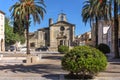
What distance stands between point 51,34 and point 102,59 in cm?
9204

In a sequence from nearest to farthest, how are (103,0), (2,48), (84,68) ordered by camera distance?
(84,68)
(103,0)
(2,48)

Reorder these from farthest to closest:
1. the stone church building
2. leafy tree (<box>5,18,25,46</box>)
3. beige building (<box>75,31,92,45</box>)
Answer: beige building (<box>75,31,92,45</box>), the stone church building, leafy tree (<box>5,18,25,46</box>)

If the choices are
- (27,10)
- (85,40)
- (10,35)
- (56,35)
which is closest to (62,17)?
(56,35)

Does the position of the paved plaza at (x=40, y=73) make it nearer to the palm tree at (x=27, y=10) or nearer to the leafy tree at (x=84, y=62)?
the leafy tree at (x=84, y=62)

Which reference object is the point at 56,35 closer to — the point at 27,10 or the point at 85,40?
the point at 85,40

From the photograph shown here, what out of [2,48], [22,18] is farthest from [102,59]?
[2,48]

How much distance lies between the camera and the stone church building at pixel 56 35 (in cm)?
10812

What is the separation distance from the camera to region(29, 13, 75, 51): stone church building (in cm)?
10812

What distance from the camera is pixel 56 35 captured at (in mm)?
109438

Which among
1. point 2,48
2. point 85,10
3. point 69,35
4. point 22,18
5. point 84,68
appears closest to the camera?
point 84,68

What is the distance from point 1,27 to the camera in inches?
3548

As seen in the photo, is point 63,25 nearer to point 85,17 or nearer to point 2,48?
point 2,48

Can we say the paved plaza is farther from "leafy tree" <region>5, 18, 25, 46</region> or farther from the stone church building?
the stone church building

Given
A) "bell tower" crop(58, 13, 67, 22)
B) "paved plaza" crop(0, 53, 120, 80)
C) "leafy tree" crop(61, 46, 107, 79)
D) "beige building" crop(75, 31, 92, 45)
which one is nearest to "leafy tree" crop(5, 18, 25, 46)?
"bell tower" crop(58, 13, 67, 22)
